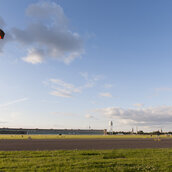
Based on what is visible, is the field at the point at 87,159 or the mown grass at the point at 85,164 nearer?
the mown grass at the point at 85,164

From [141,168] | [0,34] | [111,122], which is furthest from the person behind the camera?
[111,122]

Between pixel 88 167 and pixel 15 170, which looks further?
pixel 88 167

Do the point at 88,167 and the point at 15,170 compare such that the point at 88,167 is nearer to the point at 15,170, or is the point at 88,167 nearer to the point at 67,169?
the point at 67,169

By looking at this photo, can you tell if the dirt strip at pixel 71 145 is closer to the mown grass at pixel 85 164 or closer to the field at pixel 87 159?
the field at pixel 87 159

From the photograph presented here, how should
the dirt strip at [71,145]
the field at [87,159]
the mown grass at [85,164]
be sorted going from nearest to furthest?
the mown grass at [85,164] → the field at [87,159] → the dirt strip at [71,145]

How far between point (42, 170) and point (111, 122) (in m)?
159

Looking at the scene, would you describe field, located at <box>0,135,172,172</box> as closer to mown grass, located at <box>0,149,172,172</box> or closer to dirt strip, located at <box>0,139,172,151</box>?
mown grass, located at <box>0,149,172,172</box>

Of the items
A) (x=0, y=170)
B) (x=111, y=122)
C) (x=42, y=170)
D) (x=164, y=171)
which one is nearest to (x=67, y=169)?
(x=42, y=170)

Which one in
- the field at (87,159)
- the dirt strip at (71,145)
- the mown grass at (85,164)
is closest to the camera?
the mown grass at (85,164)

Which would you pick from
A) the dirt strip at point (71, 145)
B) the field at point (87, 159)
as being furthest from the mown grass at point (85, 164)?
the dirt strip at point (71, 145)

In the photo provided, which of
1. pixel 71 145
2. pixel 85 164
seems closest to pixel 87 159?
pixel 85 164

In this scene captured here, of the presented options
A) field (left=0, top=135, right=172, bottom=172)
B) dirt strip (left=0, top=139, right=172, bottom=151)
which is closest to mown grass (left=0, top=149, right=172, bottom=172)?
field (left=0, top=135, right=172, bottom=172)

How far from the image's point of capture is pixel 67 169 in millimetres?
13305

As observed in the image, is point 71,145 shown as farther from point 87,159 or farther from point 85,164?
point 85,164
